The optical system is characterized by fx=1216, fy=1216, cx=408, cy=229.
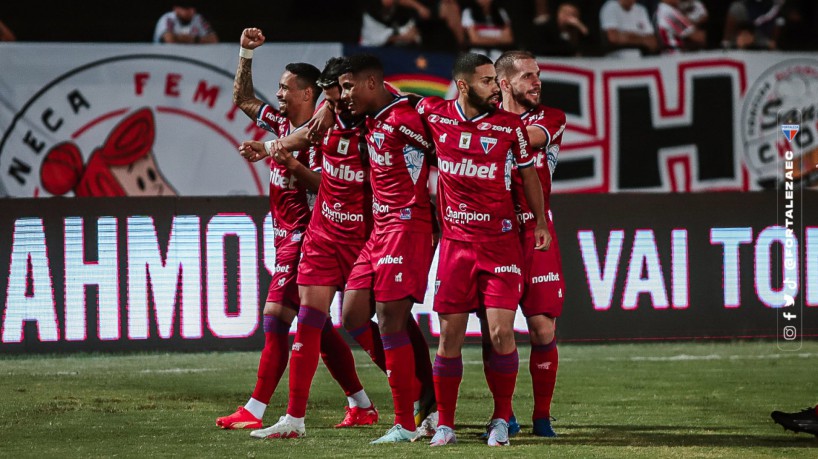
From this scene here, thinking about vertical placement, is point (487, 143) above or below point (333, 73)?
below

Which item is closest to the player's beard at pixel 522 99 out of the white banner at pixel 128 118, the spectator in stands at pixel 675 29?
the white banner at pixel 128 118

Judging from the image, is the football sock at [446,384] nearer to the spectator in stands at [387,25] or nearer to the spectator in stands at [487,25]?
the spectator in stands at [387,25]

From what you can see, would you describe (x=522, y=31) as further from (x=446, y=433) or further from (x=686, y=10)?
(x=446, y=433)

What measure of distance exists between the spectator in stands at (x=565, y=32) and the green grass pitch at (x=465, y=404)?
403cm

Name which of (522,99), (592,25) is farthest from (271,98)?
(522,99)

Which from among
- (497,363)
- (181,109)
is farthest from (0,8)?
(497,363)

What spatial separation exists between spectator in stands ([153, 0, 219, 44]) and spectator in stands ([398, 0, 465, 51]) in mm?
2102

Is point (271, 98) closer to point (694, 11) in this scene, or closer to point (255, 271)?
point (255, 271)

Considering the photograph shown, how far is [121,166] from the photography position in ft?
38.1

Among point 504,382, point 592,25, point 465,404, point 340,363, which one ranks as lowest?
point 465,404

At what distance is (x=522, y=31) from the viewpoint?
43.8 ft

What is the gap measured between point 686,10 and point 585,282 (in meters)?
4.86

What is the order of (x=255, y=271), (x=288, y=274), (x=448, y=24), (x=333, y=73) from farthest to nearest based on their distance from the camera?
(x=448, y=24) < (x=255, y=271) < (x=288, y=274) < (x=333, y=73)

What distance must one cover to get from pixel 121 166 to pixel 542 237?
665 centimetres
